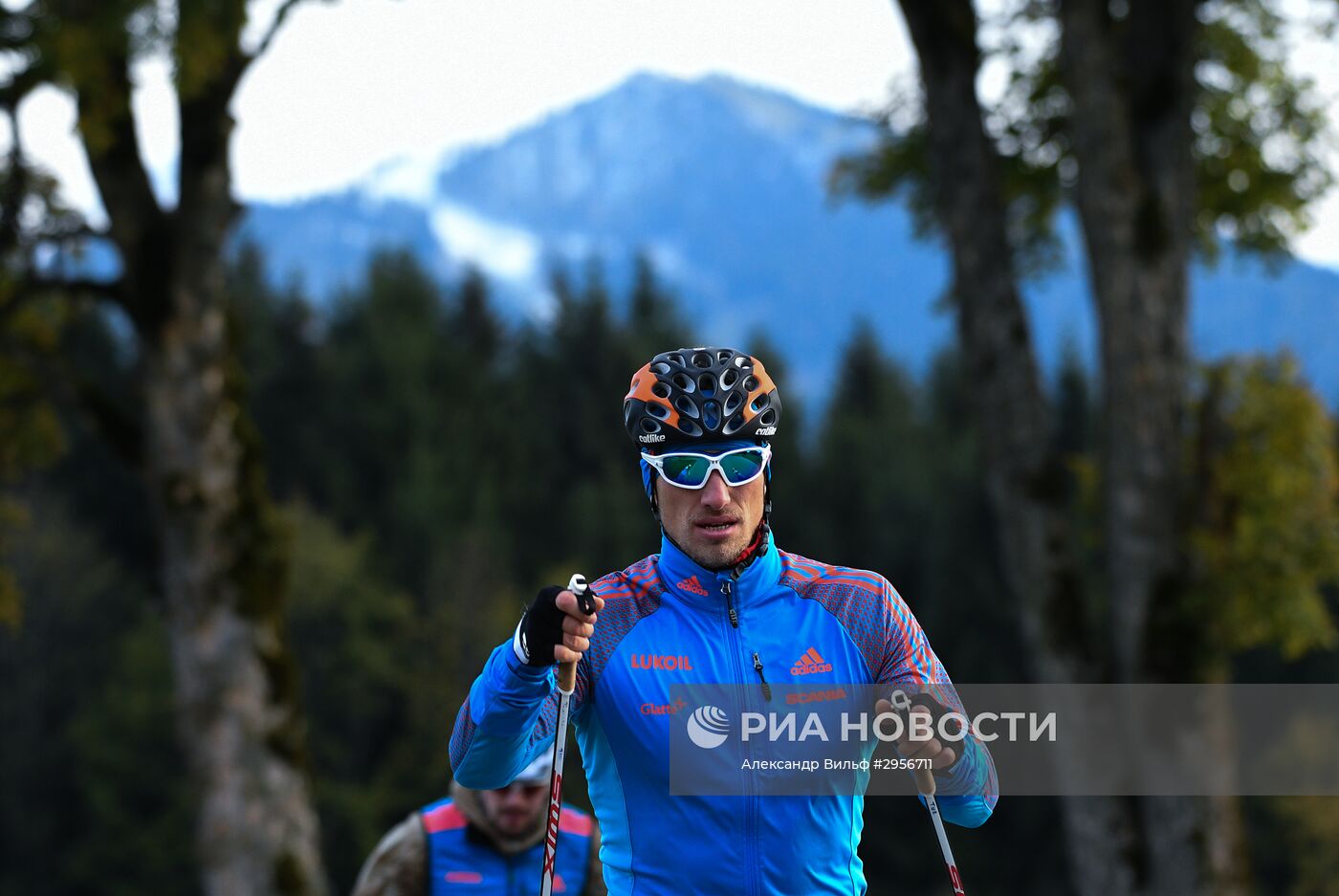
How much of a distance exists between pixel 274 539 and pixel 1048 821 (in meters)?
42.1

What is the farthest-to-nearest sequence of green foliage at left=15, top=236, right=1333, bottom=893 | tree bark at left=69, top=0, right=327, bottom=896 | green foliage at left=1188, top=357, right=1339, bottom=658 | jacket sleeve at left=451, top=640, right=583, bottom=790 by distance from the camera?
1. green foliage at left=15, top=236, right=1333, bottom=893
2. green foliage at left=1188, top=357, right=1339, bottom=658
3. tree bark at left=69, top=0, right=327, bottom=896
4. jacket sleeve at left=451, top=640, right=583, bottom=790

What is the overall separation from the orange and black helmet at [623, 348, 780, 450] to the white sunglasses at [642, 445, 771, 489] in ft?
0.17

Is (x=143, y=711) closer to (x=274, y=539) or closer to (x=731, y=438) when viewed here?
(x=274, y=539)

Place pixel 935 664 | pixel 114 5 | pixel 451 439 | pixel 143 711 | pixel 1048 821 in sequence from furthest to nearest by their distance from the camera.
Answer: pixel 451 439, pixel 1048 821, pixel 143 711, pixel 114 5, pixel 935 664

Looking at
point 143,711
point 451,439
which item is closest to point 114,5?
point 143,711

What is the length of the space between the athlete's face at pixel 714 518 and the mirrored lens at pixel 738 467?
2 centimetres

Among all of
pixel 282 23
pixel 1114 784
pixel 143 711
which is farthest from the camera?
pixel 143 711

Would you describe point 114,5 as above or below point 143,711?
above

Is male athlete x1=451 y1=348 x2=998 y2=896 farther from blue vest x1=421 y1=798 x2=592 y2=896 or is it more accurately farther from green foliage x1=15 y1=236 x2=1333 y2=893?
green foliage x1=15 y1=236 x2=1333 y2=893

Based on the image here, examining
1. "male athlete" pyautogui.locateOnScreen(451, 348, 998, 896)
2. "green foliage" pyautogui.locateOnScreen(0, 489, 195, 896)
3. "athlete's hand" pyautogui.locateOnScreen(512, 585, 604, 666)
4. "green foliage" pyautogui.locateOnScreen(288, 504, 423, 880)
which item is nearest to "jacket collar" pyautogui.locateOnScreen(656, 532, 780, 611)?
"male athlete" pyautogui.locateOnScreen(451, 348, 998, 896)

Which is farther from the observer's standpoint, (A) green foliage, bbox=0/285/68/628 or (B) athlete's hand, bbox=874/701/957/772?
(A) green foliage, bbox=0/285/68/628

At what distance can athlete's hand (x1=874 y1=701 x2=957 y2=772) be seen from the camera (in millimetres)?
3164

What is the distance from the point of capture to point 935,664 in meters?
3.43

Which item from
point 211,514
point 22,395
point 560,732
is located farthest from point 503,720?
point 22,395
